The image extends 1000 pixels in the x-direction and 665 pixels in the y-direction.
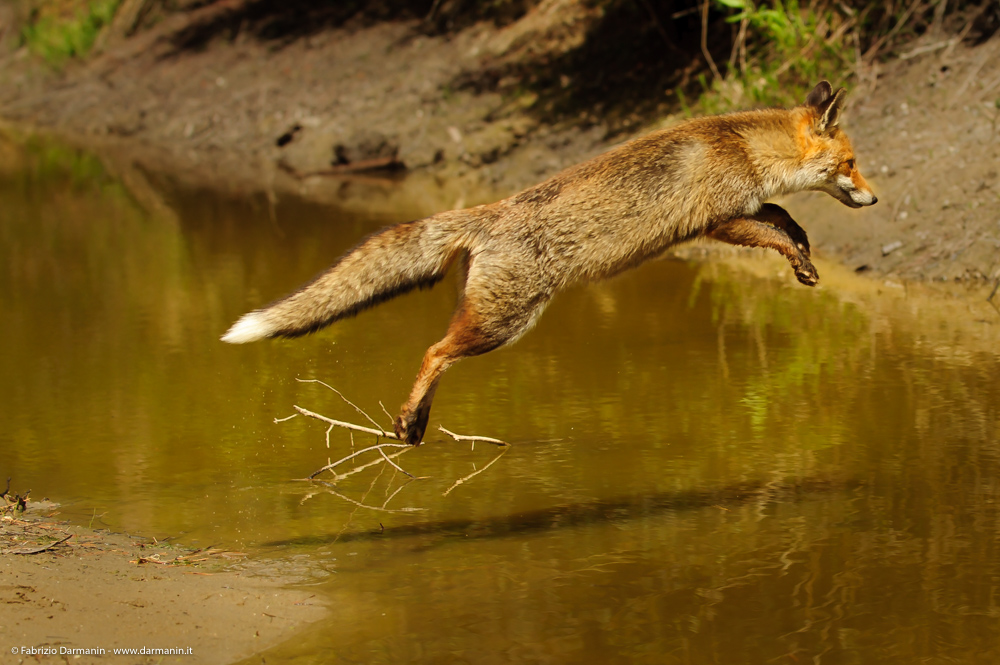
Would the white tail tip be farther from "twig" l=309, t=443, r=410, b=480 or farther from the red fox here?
"twig" l=309, t=443, r=410, b=480

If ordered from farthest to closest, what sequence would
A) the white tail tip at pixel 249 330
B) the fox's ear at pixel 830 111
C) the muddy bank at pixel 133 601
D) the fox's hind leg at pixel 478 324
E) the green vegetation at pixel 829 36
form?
the green vegetation at pixel 829 36 < the fox's ear at pixel 830 111 < the fox's hind leg at pixel 478 324 < the white tail tip at pixel 249 330 < the muddy bank at pixel 133 601

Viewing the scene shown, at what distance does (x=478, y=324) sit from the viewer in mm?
5297

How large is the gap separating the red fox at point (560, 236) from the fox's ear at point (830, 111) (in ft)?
0.05

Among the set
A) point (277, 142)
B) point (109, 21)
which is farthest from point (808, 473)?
point (109, 21)

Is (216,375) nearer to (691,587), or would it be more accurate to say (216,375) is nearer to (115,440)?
(115,440)

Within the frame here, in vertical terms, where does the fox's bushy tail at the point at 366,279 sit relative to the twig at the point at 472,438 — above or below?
above

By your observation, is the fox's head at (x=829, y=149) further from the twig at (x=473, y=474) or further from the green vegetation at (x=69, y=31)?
the green vegetation at (x=69, y=31)

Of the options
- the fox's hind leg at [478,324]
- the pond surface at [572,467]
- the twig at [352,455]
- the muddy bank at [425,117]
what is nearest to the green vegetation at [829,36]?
the muddy bank at [425,117]

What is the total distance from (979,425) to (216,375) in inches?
177

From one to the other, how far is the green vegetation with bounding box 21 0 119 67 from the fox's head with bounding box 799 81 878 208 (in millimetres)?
22862

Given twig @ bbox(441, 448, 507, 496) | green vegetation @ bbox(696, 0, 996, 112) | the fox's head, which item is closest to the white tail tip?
twig @ bbox(441, 448, 507, 496)

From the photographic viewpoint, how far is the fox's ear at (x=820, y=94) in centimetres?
627

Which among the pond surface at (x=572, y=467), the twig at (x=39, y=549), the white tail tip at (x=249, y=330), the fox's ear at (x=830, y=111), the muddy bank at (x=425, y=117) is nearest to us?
the pond surface at (x=572, y=467)

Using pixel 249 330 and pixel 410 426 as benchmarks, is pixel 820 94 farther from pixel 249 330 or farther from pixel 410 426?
pixel 249 330
